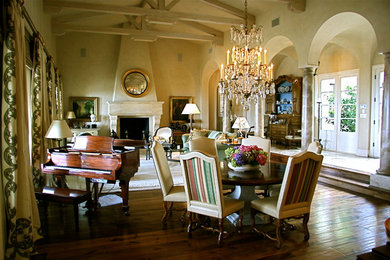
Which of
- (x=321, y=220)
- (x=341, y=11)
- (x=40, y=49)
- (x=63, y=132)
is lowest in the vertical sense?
(x=321, y=220)

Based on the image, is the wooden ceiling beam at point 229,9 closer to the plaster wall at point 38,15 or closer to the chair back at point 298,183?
the plaster wall at point 38,15

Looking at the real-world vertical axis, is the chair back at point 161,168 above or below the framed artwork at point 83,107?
below

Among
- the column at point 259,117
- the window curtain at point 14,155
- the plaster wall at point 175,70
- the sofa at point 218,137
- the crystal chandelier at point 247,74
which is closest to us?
the window curtain at point 14,155

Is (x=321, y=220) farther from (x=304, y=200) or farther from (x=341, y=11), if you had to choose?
(x=341, y=11)

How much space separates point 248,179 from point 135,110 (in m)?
8.65

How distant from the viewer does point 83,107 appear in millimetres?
11312

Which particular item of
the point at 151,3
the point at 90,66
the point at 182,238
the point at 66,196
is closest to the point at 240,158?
the point at 182,238

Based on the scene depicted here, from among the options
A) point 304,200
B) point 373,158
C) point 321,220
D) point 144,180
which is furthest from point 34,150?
point 373,158

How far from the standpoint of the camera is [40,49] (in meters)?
5.02

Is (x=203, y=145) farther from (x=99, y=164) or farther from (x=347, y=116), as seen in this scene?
(x=347, y=116)

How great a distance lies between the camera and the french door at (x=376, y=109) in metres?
7.65

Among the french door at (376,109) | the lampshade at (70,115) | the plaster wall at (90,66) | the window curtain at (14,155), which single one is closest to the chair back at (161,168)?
the window curtain at (14,155)

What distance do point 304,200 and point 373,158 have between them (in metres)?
5.66

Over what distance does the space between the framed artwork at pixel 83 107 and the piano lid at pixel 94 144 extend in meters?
7.23
